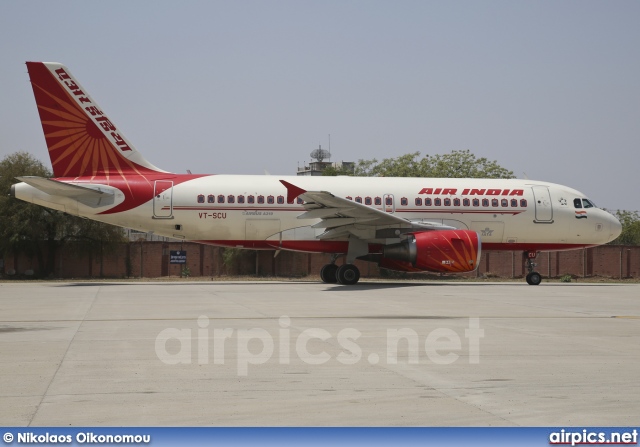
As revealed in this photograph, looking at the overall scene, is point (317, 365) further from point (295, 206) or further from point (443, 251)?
point (295, 206)

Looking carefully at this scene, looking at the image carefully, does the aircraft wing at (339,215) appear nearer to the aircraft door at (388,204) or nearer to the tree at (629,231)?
the aircraft door at (388,204)

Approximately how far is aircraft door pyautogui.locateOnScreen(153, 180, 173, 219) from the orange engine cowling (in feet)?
25.9

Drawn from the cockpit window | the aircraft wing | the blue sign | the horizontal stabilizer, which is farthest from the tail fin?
the cockpit window

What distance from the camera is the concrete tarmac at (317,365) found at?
22.3 feet

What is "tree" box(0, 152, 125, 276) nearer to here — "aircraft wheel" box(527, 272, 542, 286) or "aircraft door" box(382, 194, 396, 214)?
"aircraft door" box(382, 194, 396, 214)

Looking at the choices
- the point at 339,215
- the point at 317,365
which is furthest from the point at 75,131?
the point at 317,365

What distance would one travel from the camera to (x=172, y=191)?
1060 inches

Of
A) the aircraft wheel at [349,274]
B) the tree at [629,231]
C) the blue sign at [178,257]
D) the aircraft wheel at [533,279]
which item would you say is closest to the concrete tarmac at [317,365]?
the aircraft wheel at [349,274]

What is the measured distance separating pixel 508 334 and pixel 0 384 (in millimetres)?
7477

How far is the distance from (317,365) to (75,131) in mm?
19833

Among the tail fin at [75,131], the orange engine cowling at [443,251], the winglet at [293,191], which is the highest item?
the tail fin at [75,131]
